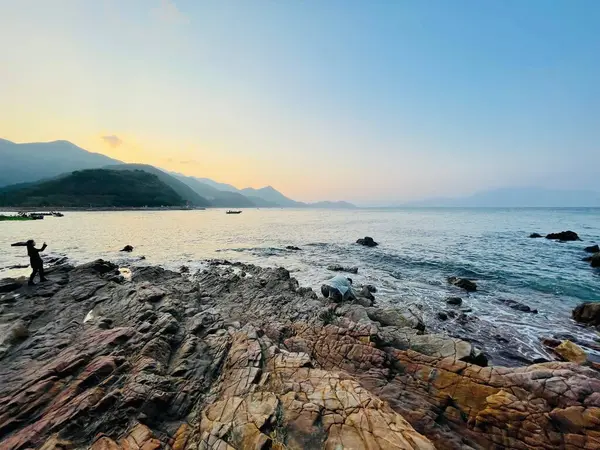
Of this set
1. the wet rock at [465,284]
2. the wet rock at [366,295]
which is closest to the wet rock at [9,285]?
the wet rock at [366,295]

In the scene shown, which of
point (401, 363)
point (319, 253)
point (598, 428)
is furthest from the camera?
point (319, 253)

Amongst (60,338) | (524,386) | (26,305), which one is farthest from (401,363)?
(26,305)

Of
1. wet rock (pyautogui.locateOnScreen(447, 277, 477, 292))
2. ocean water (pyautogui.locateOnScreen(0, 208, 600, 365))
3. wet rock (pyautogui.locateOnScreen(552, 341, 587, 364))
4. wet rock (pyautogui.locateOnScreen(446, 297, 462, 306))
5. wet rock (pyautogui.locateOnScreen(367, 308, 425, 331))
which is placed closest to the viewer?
wet rock (pyautogui.locateOnScreen(552, 341, 587, 364))

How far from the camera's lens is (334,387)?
Result: 7812 mm

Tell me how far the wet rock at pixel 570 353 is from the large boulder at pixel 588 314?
6.00 meters

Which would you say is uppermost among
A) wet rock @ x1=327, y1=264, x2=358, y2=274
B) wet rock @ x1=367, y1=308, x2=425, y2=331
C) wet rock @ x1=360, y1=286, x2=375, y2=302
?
wet rock @ x1=367, y1=308, x2=425, y2=331

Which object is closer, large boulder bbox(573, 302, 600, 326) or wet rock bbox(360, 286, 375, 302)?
large boulder bbox(573, 302, 600, 326)

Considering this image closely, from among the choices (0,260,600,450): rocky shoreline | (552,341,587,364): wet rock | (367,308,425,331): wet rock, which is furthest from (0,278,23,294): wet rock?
(552,341,587,364): wet rock

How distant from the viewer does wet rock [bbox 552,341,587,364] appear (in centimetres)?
1270

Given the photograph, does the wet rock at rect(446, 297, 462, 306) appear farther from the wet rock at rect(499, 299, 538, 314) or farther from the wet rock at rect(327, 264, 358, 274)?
the wet rock at rect(327, 264, 358, 274)

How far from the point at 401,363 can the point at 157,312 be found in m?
12.3

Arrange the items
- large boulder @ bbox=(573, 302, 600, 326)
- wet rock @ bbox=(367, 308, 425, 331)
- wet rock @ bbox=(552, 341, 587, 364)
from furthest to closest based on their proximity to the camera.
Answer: large boulder @ bbox=(573, 302, 600, 326), wet rock @ bbox=(367, 308, 425, 331), wet rock @ bbox=(552, 341, 587, 364)

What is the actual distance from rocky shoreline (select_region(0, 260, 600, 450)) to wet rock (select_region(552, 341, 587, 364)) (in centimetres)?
12

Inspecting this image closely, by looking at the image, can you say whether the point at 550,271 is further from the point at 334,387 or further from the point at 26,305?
the point at 26,305
